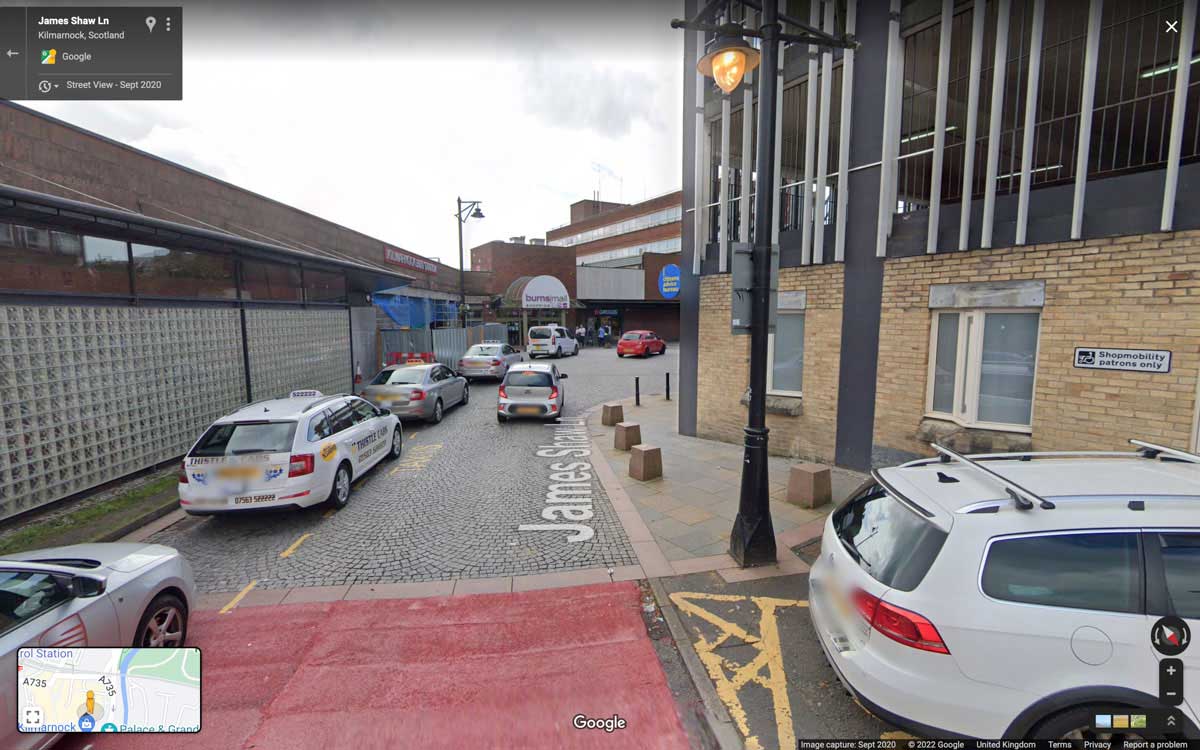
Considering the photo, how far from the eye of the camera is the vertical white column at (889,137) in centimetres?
723

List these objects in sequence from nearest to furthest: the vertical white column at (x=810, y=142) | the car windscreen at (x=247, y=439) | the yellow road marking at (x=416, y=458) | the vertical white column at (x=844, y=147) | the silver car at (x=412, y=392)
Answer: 1. the car windscreen at (x=247, y=439)
2. the vertical white column at (x=844, y=147)
3. the vertical white column at (x=810, y=142)
4. the yellow road marking at (x=416, y=458)
5. the silver car at (x=412, y=392)

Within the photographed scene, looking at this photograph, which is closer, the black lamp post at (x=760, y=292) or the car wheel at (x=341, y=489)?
the black lamp post at (x=760, y=292)

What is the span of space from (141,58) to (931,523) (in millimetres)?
9797

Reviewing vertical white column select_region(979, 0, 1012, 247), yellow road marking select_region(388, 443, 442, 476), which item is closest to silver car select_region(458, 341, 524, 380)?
yellow road marking select_region(388, 443, 442, 476)

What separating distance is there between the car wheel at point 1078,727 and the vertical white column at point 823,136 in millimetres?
6842

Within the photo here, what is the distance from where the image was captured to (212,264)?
9914 millimetres

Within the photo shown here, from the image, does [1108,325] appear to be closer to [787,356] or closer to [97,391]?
[787,356]

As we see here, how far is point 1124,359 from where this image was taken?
5570mm

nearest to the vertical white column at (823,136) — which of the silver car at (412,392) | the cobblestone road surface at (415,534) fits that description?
the cobblestone road surface at (415,534)

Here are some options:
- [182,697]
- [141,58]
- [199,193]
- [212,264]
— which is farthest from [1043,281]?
[199,193]

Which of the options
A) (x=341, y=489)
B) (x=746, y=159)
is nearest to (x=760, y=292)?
(x=746, y=159)

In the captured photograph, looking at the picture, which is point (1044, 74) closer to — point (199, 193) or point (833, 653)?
point (833, 653)

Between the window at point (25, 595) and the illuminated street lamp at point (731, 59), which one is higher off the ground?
the illuminated street lamp at point (731, 59)

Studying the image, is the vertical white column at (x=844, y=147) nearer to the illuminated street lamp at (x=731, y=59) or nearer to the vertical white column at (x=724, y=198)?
the vertical white column at (x=724, y=198)
